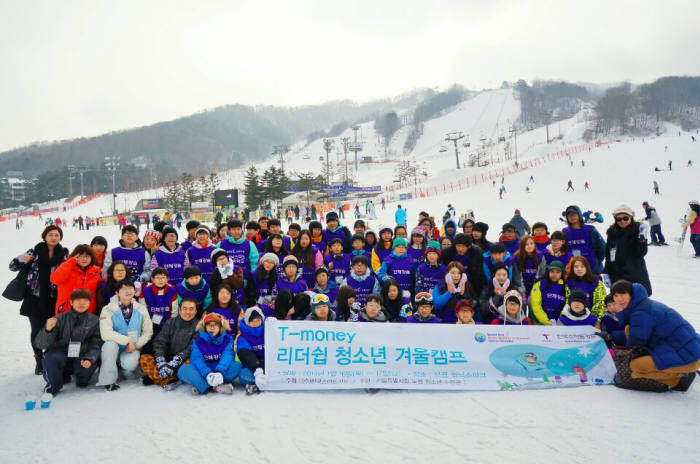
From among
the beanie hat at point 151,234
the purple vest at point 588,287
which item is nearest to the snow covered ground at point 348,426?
the purple vest at point 588,287

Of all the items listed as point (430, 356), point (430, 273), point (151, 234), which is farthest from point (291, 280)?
point (151, 234)

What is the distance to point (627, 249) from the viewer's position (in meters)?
5.28

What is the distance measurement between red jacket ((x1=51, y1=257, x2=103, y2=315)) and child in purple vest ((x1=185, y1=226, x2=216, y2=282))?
44.4 inches

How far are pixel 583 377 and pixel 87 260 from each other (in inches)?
223

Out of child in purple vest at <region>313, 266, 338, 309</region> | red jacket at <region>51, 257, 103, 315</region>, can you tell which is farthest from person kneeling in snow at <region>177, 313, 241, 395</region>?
red jacket at <region>51, 257, 103, 315</region>

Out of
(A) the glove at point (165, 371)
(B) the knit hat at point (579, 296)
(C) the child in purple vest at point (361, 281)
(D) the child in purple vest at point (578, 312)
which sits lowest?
(A) the glove at point (165, 371)

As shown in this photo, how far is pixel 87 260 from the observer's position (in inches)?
187

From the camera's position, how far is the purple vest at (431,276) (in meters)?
5.68

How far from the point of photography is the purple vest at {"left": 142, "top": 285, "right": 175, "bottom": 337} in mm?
4785

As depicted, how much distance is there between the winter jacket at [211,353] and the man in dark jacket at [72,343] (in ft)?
3.62

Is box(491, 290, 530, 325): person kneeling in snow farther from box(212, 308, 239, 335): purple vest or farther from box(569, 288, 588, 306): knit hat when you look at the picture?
box(212, 308, 239, 335): purple vest

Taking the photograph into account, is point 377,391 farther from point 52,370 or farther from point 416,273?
point 52,370

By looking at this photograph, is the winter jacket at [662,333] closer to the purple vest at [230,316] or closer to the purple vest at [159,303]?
the purple vest at [230,316]

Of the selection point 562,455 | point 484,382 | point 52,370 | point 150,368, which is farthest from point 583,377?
point 52,370
